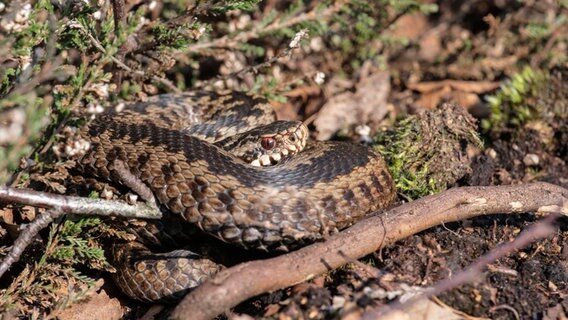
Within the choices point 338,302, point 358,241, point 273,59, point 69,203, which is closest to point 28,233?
point 69,203

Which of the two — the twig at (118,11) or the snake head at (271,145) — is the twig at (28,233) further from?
the snake head at (271,145)

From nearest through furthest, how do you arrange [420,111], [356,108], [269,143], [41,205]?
[41,205] < [269,143] < [420,111] < [356,108]

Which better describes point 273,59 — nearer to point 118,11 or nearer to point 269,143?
point 269,143

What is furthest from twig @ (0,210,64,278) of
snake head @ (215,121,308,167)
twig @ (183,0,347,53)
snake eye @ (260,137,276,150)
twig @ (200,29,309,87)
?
twig @ (183,0,347,53)

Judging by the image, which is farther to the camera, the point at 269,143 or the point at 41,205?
the point at 269,143

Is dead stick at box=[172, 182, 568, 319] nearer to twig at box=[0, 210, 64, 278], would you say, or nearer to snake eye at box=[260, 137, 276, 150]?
twig at box=[0, 210, 64, 278]

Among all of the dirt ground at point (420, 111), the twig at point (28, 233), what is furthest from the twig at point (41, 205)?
the dirt ground at point (420, 111)

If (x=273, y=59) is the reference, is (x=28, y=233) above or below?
below
